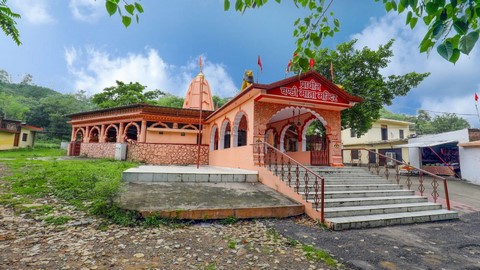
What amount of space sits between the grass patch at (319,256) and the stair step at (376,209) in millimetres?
1765

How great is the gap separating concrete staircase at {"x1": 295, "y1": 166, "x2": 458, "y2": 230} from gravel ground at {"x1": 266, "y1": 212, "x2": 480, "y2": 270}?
8.2 inches

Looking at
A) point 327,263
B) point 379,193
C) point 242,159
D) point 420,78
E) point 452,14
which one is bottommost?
point 327,263

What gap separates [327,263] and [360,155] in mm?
26171

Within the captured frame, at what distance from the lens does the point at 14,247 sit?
321 centimetres

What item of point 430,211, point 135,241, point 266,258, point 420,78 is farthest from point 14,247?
point 420,78

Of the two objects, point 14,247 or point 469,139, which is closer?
point 14,247

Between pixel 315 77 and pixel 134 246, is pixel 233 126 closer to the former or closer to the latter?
pixel 315 77

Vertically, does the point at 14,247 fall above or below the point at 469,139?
below

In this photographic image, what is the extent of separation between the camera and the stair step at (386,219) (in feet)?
16.0

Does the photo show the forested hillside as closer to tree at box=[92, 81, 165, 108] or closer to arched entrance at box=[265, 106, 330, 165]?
tree at box=[92, 81, 165, 108]

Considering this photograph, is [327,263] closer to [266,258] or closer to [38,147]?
[266,258]

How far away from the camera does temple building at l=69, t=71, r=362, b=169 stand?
8789 mm

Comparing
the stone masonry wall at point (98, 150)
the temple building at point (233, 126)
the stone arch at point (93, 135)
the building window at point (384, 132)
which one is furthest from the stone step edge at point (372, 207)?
the building window at point (384, 132)

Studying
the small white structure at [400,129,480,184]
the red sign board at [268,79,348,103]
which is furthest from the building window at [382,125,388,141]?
the red sign board at [268,79,348,103]
